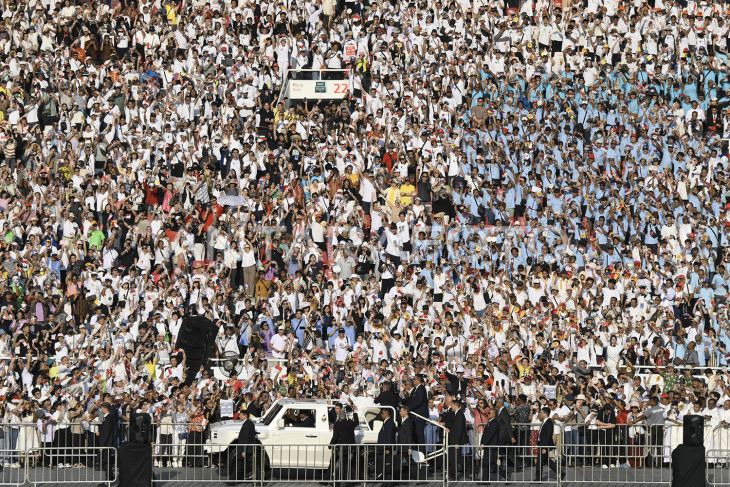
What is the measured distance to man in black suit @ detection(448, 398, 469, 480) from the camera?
30875 mm

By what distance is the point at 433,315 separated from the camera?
3775 centimetres

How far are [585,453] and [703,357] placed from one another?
6.94 meters

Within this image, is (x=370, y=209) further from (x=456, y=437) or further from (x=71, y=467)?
(x=71, y=467)

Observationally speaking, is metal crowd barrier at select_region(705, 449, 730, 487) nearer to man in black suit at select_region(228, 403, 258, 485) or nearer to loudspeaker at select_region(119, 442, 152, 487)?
man in black suit at select_region(228, 403, 258, 485)

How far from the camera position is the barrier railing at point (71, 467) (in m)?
30.5

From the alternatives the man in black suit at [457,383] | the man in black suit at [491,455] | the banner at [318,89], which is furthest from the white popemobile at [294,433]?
the banner at [318,89]

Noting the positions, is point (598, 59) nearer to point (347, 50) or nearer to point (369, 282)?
point (347, 50)

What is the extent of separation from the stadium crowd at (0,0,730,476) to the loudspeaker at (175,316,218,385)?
259 mm

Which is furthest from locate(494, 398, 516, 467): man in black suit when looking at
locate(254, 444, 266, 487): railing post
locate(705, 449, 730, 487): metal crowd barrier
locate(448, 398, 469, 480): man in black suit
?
locate(254, 444, 266, 487): railing post

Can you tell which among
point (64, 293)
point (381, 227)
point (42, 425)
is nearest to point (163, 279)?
point (64, 293)

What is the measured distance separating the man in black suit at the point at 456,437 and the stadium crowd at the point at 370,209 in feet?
3.78

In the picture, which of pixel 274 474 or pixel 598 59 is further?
pixel 598 59

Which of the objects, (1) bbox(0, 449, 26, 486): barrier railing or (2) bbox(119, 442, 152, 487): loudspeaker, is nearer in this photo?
(2) bbox(119, 442, 152, 487): loudspeaker

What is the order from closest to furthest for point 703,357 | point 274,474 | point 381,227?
point 274,474
point 703,357
point 381,227
